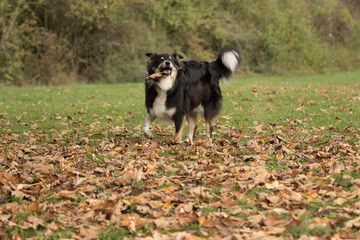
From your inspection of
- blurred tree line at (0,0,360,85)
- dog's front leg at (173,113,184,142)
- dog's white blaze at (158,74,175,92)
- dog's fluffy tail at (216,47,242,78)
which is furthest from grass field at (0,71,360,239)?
blurred tree line at (0,0,360,85)

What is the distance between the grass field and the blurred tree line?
46.7 feet

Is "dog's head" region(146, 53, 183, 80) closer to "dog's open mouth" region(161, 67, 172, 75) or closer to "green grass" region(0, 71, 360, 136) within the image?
"dog's open mouth" region(161, 67, 172, 75)

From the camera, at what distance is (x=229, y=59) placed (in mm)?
7516

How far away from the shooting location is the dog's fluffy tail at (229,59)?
24.7 feet

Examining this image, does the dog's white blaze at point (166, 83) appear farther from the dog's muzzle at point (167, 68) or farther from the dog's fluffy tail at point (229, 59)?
the dog's fluffy tail at point (229, 59)

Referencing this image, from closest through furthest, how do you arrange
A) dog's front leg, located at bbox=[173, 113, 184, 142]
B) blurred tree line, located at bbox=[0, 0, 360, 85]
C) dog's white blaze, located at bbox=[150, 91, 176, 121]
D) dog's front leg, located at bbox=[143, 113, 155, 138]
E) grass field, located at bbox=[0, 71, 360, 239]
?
grass field, located at bbox=[0, 71, 360, 239], dog's white blaze, located at bbox=[150, 91, 176, 121], dog's front leg, located at bbox=[173, 113, 184, 142], dog's front leg, located at bbox=[143, 113, 155, 138], blurred tree line, located at bbox=[0, 0, 360, 85]

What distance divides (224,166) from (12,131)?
547cm

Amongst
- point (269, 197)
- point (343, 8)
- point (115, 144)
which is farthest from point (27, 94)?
point (343, 8)

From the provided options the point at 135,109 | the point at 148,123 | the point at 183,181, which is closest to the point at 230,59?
the point at 148,123

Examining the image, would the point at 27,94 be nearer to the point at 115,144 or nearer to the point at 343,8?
the point at 115,144

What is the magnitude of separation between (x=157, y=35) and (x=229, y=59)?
65.3 feet

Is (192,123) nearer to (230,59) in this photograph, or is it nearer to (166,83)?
(166,83)

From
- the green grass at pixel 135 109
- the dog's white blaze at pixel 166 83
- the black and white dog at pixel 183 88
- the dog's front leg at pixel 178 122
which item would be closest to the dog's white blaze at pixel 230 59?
the black and white dog at pixel 183 88

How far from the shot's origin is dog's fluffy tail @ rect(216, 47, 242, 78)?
753 cm
